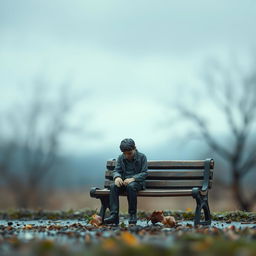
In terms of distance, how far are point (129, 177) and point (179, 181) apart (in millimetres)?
983

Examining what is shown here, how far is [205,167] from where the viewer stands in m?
11.8

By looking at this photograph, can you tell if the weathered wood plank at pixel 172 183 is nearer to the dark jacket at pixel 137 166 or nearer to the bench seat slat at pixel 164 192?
the bench seat slat at pixel 164 192

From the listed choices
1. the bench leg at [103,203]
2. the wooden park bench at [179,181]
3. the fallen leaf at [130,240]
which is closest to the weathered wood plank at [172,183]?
the wooden park bench at [179,181]

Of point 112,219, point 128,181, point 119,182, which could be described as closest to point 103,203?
point 112,219

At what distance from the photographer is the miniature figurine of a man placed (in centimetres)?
1142

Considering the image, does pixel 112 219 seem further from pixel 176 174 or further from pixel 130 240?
pixel 130 240

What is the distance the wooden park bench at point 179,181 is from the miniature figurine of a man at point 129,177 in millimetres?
285

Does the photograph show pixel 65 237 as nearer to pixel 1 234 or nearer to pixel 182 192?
pixel 1 234

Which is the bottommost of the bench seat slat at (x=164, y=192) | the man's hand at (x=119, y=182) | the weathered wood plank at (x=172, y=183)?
the bench seat slat at (x=164, y=192)

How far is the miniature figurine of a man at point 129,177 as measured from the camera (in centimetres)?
1142

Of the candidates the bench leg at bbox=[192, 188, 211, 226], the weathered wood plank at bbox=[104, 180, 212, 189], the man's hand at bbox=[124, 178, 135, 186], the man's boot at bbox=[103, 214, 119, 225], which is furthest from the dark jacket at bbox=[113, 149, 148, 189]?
the bench leg at bbox=[192, 188, 211, 226]

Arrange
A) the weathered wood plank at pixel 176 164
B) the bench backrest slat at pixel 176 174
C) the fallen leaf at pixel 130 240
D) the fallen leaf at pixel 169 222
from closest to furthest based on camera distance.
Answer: the fallen leaf at pixel 130 240 → the fallen leaf at pixel 169 222 → the bench backrest slat at pixel 176 174 → the weathered wood plank at pixel 176 164

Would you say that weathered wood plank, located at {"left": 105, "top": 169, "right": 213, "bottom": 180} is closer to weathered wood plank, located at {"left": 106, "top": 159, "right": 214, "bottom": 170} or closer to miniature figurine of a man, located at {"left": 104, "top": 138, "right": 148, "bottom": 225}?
weathered wood plank, located at {"left": 106, "top": 159, "right": 214, "bottom": 170}

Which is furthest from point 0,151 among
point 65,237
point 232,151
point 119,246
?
point 119,246
